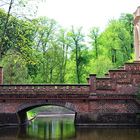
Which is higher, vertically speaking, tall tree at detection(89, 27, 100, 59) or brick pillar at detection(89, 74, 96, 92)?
tall tree at detection(89, 27, 100, 59)

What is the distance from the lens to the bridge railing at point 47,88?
2873 cm

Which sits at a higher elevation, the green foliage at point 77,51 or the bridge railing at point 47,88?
the green foliage at point 77,51

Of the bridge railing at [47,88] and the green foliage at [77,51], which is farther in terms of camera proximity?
the green foliage at [77,51]

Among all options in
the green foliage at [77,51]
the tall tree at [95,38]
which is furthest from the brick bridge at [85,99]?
the tall tree at [95,38]

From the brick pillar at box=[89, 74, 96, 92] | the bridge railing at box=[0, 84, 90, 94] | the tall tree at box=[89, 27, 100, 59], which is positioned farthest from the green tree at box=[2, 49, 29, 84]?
the tall tree at box=[89, 27, 100, 59]

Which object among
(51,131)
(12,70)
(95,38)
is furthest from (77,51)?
(51,131)

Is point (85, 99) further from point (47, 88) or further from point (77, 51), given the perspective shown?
point (77, 51)

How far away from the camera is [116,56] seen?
46406 millimetres

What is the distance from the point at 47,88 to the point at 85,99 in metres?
3.07

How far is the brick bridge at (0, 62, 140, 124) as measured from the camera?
28609mm

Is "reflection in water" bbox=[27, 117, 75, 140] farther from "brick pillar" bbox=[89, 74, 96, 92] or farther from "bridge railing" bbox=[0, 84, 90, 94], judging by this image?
"brick pillar" bbox=[89, 74, 96, 92]

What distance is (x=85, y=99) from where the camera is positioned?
28.7m

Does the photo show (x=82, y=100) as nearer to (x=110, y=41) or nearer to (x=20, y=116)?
(x=20, y=116)

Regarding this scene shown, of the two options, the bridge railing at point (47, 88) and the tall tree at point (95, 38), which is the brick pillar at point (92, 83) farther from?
the tall tree at point (95, 38)
